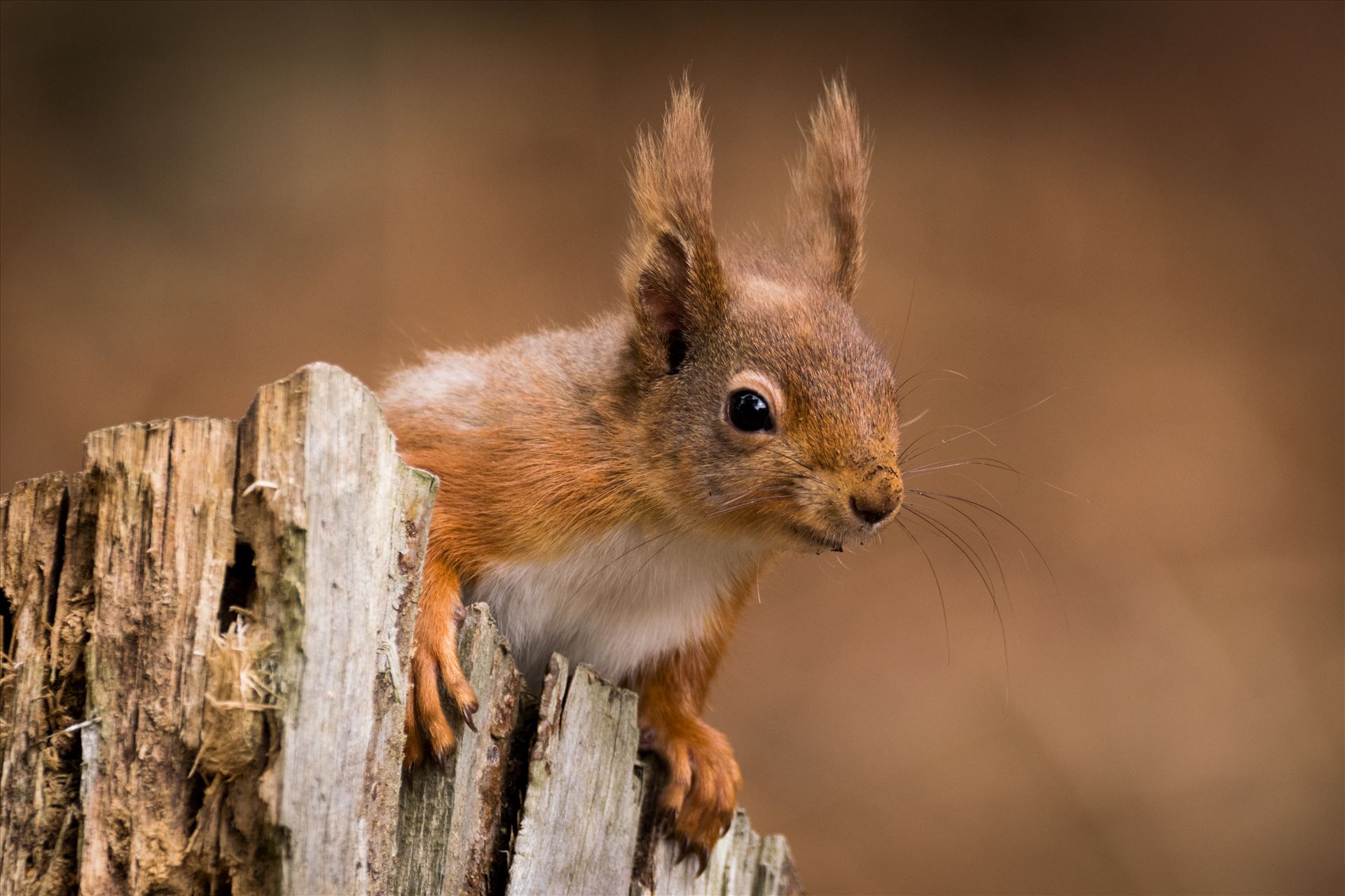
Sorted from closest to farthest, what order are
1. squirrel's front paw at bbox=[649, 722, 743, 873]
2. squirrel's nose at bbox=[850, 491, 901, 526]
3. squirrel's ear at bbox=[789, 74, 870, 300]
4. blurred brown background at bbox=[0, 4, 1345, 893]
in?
squirrel's nose at bbox=[850, 491, 901, 526], squirrel's front paw at bbox=[649, 722, 743, 873], squirrel's ear at bbox=[789, 74, 870, 300], blurred brown background at bbox=[0, 4, 1345, 893]

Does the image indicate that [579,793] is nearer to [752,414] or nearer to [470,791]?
[470,791]

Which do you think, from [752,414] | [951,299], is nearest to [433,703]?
[752,414]

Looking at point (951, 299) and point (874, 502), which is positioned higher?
point (951, 299)

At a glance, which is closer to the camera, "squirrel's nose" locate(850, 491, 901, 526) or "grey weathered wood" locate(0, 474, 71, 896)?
"grey weathered wood" locate(0, 474, 71, 896)

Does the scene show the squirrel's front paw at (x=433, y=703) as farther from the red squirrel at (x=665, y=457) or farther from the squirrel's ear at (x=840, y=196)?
the squirrel's ear at (x=840, y=196)

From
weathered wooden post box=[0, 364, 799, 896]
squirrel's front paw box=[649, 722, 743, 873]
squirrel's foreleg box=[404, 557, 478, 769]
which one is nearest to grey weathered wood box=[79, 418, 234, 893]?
weathered wooden post box=[0, 364, 799, 896]

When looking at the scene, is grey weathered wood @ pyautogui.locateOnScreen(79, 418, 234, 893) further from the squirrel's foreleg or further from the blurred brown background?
the blurred brown background

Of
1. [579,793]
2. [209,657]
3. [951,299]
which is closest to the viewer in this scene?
[209,657]
